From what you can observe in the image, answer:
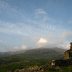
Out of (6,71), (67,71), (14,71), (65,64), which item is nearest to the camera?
(67,71)

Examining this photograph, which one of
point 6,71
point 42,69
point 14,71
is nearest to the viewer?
point 42,69

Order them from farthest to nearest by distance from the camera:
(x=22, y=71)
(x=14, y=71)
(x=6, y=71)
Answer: (x=6, y=71) < (x=14, y=71) < (x=22, y=71)

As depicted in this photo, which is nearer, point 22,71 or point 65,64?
point 65,64

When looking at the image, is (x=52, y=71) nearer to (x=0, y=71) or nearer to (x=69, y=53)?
(x=69, y=53)

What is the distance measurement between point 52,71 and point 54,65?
12.4 meters

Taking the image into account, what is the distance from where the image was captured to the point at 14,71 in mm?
115938

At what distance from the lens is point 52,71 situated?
85.2 meters

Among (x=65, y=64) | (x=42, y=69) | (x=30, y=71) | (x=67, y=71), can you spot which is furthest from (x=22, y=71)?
(x=67, y=71)

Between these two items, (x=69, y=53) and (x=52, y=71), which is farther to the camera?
(x=69, y=53)

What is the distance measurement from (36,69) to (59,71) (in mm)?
16872

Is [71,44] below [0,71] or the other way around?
the other way around

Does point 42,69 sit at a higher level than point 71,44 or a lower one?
lower

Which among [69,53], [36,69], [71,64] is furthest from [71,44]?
[36,69]

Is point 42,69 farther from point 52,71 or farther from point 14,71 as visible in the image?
point 14,71
